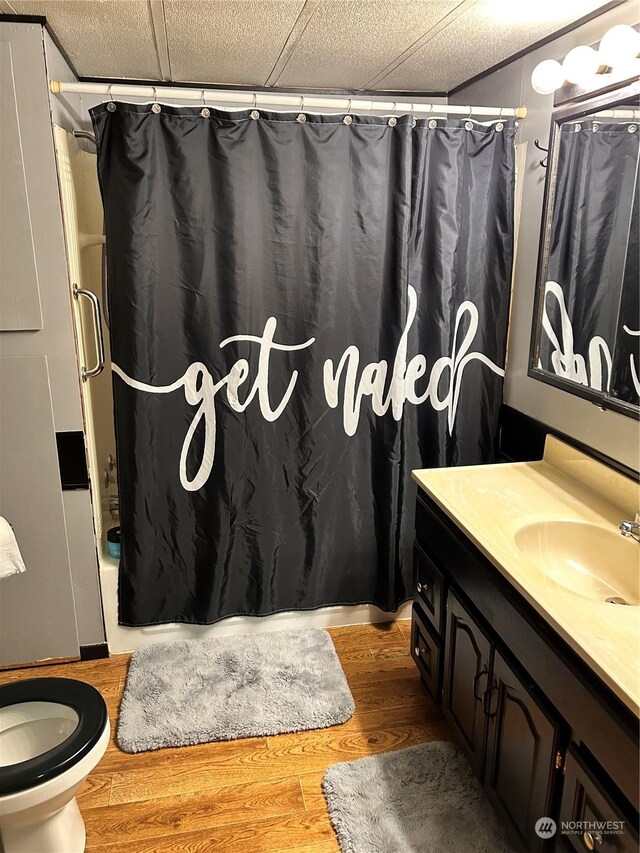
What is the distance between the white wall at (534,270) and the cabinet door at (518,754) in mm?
739

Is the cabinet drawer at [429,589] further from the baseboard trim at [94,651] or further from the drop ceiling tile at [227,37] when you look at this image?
the drop ceiling tile at [227,37]

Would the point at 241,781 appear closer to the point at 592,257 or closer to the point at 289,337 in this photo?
the point at 289,337

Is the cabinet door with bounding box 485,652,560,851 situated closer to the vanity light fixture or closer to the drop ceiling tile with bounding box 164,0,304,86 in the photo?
the vanity light fixture

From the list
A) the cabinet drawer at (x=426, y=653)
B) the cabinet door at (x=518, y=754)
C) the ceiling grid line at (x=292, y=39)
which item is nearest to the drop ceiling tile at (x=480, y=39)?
the ceiling grid line at (x=292, y=39)

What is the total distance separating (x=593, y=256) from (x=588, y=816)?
148cm

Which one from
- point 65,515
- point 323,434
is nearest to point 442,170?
point 323,434

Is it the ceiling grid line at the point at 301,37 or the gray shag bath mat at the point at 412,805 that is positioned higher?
the ceiling grid line at the point at 301,37

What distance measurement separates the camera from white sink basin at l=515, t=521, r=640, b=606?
160cm

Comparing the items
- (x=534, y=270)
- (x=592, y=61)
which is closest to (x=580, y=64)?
(x=592, y=61)

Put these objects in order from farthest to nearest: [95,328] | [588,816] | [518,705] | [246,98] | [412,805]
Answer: [95,328], [246,98], [412,805], [518,705], [588,816]

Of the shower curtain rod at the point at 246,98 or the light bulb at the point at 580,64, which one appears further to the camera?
the shower curtain rod at the point at 246,98

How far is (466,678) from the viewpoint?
1.80 meters

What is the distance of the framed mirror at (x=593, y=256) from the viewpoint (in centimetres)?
172

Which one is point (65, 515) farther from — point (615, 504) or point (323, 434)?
point (615, 504)
